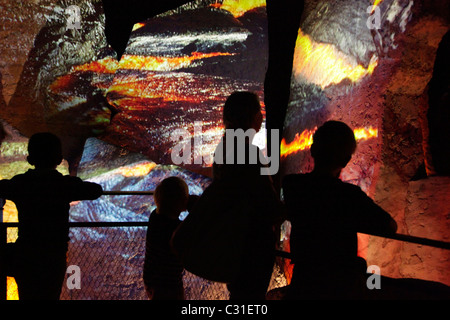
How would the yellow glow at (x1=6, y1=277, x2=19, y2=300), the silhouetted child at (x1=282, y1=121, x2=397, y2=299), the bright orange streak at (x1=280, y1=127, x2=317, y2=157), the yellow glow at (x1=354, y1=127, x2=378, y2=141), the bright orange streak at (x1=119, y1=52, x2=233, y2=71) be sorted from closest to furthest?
the silhouetted child at (x1=282, y1=121, x2=397, y2=299) → the yellow glow at (x1=354, y1=127, x2=378, y2=141) → the bright orange streak at (x1=280, y1=127, x2=317, y2=157) → the bright orange streak at (x1=119, y1=52, x2=233, y2=71) → the yellow glow at (x1=6, y1=277, x2=19, y2=300)

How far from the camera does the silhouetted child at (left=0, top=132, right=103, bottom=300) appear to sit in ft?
5.29

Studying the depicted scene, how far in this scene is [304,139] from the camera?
328cm

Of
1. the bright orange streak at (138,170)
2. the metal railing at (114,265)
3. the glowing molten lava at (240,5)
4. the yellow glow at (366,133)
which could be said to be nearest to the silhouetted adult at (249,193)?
the yellow glow at (366,133)

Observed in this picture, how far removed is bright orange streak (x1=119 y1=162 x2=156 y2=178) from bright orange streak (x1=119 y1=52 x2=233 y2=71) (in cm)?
133

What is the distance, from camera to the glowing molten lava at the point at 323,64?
8.71 feet

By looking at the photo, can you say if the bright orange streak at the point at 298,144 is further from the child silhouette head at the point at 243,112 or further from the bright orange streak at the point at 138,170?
the bright orange streak at the point at 138,170

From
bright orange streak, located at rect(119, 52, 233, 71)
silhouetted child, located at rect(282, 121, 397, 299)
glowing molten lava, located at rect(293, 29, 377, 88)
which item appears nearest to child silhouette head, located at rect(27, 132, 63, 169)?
silhouetted child, located at rect(282, 121, 397, 299)

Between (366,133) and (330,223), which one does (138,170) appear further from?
(330,223)

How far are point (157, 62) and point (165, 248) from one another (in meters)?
3.62

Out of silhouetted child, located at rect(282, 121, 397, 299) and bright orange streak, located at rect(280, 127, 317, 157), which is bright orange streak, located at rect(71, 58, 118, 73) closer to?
bright orange streak, located at rect(280, 127, 317, 157)

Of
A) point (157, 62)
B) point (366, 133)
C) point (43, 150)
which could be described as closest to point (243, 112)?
point (43, 150)

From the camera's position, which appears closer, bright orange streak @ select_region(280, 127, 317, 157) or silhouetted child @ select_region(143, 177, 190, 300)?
silhouetted child @ select_region(143, 177, 190, 300)

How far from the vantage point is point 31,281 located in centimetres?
161

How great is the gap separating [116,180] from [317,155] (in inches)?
174
